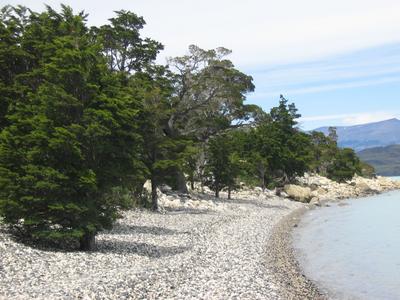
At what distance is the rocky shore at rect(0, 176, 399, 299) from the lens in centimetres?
1441

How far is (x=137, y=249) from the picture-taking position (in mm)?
21969

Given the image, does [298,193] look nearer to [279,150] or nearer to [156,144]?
[279,150]

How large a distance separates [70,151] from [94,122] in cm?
166

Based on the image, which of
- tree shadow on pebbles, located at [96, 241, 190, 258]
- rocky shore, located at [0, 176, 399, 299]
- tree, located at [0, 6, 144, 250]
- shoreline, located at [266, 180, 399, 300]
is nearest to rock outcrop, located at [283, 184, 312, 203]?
shoreline, located at [266, 180, 399, 300]

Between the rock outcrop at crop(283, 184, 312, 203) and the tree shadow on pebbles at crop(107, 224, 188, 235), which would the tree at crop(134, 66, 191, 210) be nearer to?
the tree shadow on pebbles at crop(107, 224, 188, 235)

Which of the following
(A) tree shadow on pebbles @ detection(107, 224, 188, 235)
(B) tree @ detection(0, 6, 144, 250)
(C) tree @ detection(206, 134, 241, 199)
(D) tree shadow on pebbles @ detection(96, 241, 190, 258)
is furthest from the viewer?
(C) tree @ detection(206, 134, 241, 199)

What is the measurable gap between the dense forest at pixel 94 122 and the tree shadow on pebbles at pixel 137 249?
1561mm

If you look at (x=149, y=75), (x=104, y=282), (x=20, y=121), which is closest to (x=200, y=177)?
(x=149, y=75)

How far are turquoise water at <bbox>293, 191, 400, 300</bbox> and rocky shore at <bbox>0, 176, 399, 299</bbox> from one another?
1389 millimetres

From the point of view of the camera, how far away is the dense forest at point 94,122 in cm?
1881

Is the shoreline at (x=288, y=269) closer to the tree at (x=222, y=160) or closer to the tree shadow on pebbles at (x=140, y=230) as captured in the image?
the tree shadow on pebbles at (x=140, y=230)

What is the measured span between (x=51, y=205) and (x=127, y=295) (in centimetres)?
642

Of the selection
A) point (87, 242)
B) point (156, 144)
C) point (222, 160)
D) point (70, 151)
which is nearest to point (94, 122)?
point (70, 151)

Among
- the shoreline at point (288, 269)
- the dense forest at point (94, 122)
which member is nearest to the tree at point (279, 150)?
the dense forest at point (94, 122)
